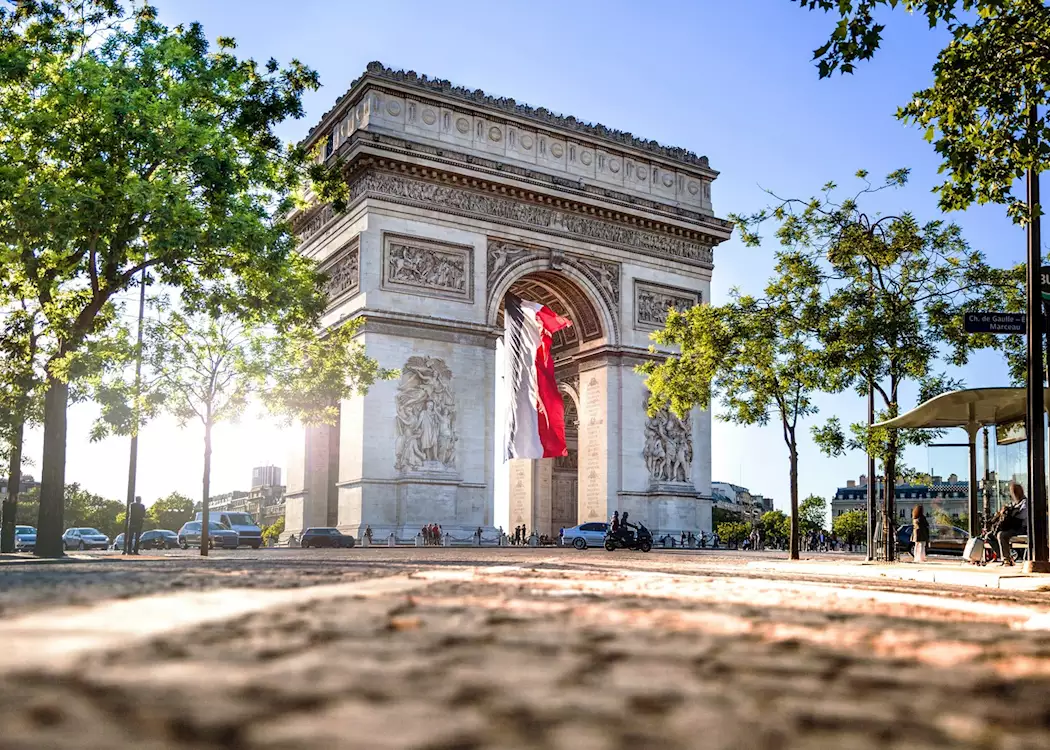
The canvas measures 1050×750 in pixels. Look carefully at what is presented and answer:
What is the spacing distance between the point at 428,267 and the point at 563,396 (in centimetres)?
1167

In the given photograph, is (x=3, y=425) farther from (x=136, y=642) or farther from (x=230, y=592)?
(x=136, y=642)

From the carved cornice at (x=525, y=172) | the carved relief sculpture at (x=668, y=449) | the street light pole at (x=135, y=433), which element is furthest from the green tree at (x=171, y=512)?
the street light pole at (x=135, y=433)

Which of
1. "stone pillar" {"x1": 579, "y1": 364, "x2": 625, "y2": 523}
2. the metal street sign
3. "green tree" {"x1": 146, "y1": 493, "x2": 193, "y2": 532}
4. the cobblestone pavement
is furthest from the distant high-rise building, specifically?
the cobblestone pavement

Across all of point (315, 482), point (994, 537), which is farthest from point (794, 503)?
point (315, 482)

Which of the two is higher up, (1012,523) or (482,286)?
(482,286)

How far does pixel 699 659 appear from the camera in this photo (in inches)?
96.7

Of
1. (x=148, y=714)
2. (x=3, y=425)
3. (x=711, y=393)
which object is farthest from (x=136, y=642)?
(x=3, y=425)

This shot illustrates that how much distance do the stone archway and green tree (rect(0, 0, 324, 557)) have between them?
18.7 m

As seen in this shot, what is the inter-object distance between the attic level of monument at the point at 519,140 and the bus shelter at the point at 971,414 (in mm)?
22343

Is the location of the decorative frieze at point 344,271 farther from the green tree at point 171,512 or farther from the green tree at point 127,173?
the green tree at point 171,512

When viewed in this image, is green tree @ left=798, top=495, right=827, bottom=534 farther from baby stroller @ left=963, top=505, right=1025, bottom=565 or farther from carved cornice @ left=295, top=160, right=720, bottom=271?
baby stroller @ left=963, top=505, right=1025, bottom=565

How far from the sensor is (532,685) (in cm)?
192

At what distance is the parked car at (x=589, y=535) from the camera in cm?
3919

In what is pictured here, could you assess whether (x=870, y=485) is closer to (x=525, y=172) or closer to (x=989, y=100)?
(x=989, y=100)
